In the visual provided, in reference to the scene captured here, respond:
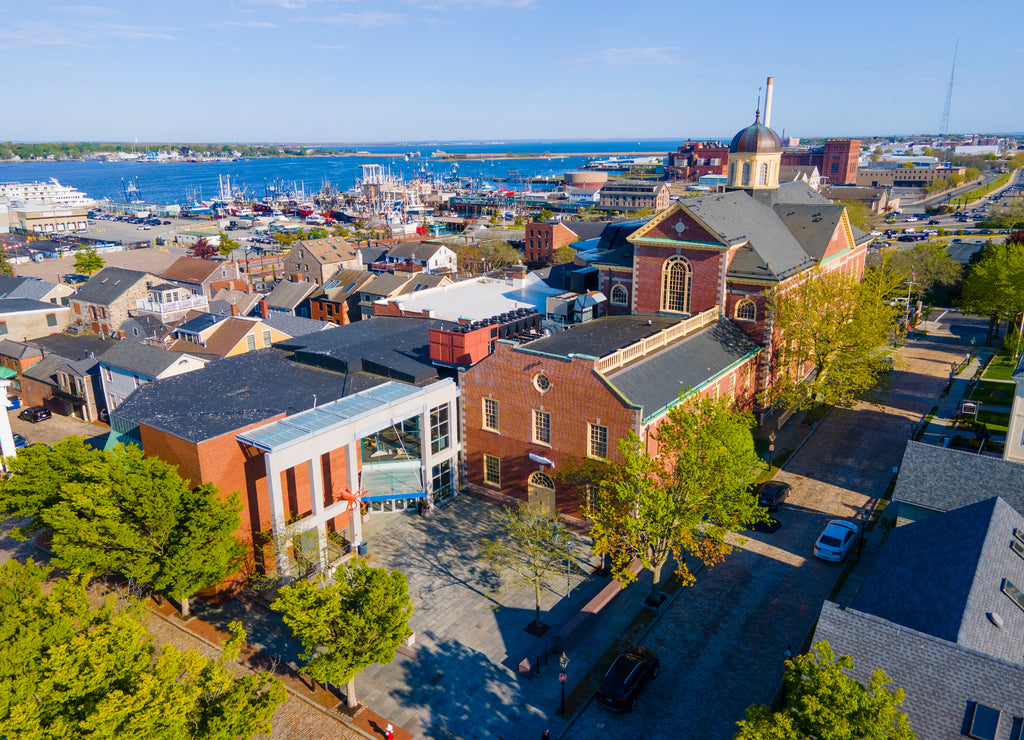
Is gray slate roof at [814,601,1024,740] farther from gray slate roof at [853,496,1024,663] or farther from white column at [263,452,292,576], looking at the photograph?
white column at [263,452,292,576]

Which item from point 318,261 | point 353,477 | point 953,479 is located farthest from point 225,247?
point 953,479

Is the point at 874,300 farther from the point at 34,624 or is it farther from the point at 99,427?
the point at 99,427

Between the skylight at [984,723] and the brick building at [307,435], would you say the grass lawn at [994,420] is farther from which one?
the brick building at [307,435]

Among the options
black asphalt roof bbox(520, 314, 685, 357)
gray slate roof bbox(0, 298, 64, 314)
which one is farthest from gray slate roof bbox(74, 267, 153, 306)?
black asphalt roof bbox(520, 314, 685, 357)

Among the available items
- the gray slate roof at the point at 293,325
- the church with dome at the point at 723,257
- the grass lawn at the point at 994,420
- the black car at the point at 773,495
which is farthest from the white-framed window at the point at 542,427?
the grass lawn at the point at 994,420

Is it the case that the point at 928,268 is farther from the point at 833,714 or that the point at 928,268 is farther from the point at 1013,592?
the point at 833,714

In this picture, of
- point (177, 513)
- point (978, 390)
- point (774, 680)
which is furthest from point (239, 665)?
point (978, 390)
